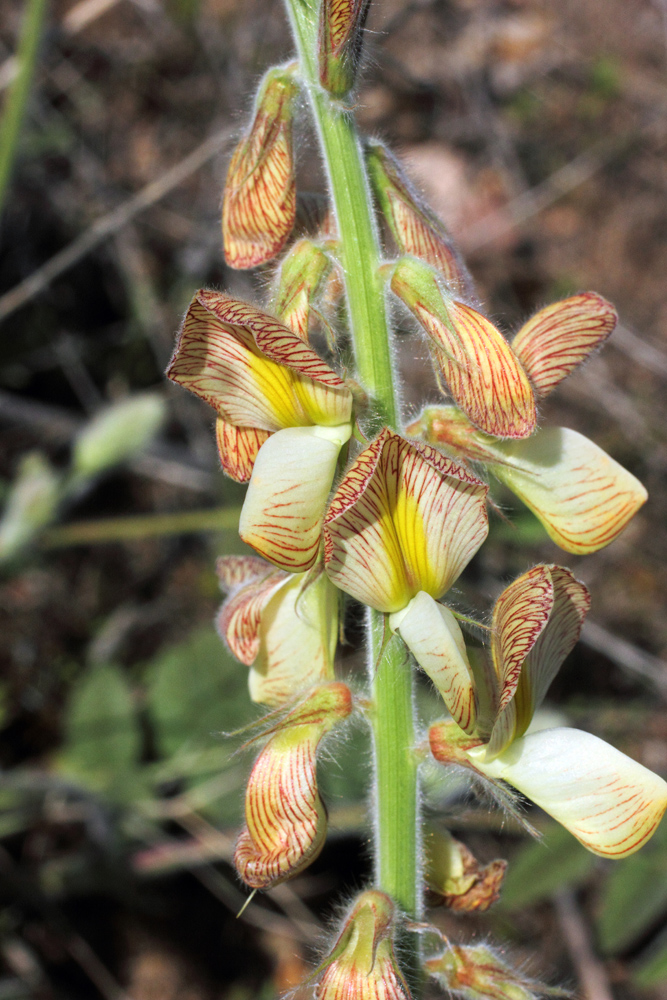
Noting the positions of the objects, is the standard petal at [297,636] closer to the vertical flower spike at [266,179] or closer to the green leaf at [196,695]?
the vertical flower spike at [266,179]

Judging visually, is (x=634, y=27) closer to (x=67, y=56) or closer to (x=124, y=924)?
(x=67, y=56)

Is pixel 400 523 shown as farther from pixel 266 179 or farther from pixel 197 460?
pixel 197 460

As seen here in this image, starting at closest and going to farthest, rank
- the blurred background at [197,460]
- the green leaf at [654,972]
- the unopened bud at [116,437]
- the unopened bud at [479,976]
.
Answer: the unopened bud at [479,976] < the green leaf at [654,972] < the blurred background at [197,460] < the unopened bud at [116,437]

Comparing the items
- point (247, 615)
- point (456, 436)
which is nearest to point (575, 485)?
point (456, 436)

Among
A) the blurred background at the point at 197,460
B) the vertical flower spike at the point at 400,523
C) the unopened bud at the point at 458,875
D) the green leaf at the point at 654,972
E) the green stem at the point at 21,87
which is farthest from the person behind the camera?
the blurred background at the point at 197,460

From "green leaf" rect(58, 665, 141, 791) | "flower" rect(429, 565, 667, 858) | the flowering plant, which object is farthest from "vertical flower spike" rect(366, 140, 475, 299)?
"green leaf" rect(58, 665, 141, 791)

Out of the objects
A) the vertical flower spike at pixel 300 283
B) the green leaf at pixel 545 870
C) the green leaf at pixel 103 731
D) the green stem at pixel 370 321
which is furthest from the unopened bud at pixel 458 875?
the green leaf at pixel 103 731
